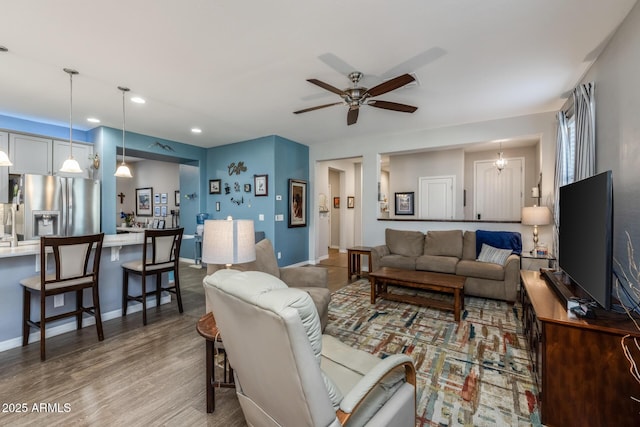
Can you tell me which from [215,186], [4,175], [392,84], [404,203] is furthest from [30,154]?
[404,203]

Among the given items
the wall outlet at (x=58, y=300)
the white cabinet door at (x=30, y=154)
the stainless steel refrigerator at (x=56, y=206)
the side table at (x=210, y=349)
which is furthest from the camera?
the white cabinet door at (x=30, y=154)

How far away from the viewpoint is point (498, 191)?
6.87 metres

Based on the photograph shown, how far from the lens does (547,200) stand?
4191 mm

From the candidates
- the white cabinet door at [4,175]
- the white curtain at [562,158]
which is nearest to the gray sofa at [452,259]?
the white curtain at [562,158]

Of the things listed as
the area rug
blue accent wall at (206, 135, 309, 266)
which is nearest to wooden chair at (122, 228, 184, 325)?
the area rug

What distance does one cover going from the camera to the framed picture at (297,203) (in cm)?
603

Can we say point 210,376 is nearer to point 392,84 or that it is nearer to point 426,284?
point 426,284

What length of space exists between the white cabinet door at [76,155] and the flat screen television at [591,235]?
650cm

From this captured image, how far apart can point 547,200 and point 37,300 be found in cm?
635

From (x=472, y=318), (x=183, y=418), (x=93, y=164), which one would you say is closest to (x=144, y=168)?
(x=93, y=164)

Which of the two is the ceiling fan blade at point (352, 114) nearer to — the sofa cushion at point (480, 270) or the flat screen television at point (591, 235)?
the flat screen television at point (591, 235)

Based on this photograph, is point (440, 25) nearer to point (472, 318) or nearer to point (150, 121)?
point (472, 318)

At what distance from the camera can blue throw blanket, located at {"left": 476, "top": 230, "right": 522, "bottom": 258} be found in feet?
14.4

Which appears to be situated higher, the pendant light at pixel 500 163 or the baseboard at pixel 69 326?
the pendant light at pixel 500 163
